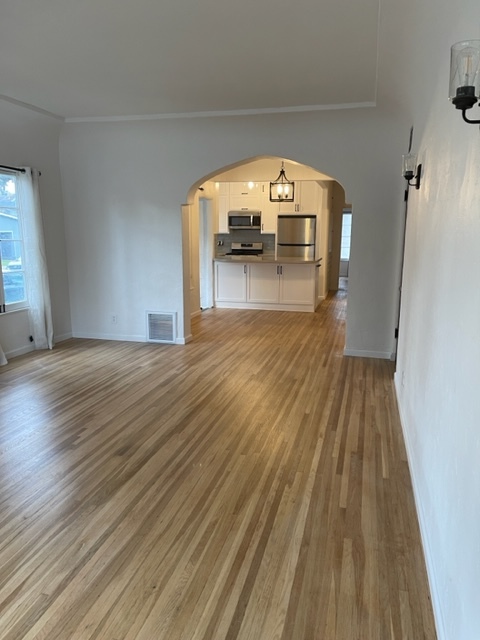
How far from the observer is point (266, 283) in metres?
8.76

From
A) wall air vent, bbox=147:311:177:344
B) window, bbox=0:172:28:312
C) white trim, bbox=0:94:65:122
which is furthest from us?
wall air vent, bbox=147:311:177:344

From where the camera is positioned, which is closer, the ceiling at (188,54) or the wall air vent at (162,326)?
the ceiling at (188,54)

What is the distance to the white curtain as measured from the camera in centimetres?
542

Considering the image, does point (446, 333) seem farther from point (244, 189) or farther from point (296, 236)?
point (244, 189)

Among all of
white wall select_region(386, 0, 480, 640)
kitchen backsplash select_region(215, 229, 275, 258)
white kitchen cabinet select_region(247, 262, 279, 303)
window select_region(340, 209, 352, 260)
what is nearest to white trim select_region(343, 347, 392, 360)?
white wall select_region(386, 0, 480, 640)

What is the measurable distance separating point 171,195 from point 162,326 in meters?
1.81

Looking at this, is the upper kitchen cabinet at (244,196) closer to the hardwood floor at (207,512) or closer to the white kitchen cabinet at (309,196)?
the white kitchen cabinet at (309,196)

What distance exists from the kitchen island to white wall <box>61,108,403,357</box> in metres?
2.92

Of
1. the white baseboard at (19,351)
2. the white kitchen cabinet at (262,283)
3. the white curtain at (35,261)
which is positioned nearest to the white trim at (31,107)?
the white curtain at (35,261)

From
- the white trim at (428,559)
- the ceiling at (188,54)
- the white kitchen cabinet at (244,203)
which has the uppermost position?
the ceiling at (188,54)

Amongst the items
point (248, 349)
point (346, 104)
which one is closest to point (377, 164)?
point (346, 104)

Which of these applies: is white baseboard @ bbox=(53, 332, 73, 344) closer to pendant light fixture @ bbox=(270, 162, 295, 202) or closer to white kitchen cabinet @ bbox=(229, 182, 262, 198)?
pendant light fixture @ bbox=(270, 162, 295, 202)

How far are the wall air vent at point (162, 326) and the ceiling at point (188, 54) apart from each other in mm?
2627

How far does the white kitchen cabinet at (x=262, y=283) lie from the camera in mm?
8664
